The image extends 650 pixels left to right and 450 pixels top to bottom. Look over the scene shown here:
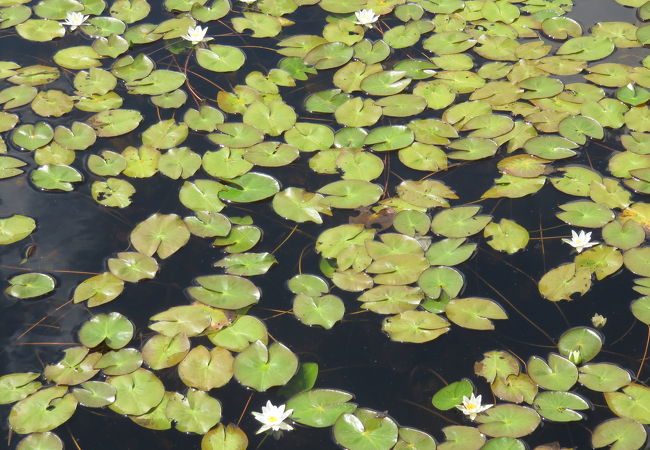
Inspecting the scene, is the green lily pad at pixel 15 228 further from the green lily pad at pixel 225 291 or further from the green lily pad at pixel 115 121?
the green lily pad at pixel 225 291

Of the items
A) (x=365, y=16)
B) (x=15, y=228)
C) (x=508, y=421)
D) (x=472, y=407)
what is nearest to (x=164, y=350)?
(x=15, y=228)

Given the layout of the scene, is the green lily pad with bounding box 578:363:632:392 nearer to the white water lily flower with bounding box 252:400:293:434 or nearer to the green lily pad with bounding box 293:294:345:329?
the green lily pad with bounding box 293:294:345:329

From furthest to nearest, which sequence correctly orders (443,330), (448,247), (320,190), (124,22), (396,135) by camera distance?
(124,22) → (396,135) → (320,190) → (448,247) → (443,330)

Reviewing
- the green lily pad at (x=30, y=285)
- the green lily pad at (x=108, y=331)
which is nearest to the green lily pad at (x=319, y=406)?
the green lily pad at (x=108, y=331)

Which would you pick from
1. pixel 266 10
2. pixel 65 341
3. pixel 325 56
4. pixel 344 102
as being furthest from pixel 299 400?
pixel 266 10

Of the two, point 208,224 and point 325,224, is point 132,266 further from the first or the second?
point 325,224

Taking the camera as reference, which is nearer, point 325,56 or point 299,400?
point 299,400

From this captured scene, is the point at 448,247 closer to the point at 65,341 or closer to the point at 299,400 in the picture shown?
the point at 299,400
